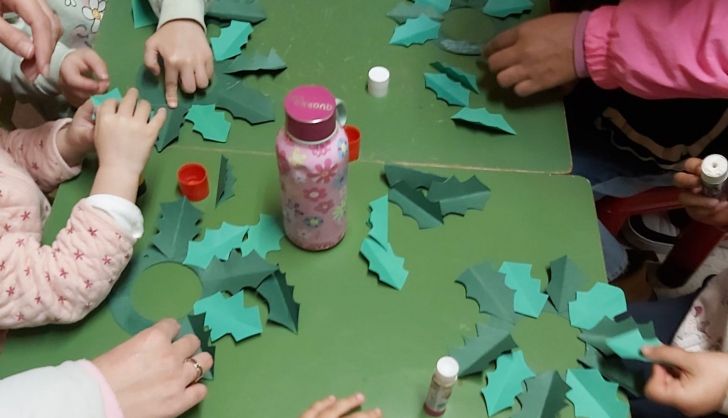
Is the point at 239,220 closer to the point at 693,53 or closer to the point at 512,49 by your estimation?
the point at 512,49

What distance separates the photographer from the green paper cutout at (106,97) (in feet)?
2.98

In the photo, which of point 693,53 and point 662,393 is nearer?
point 662,393

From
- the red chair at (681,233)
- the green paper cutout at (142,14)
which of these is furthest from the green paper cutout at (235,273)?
the red chair at (681,233)

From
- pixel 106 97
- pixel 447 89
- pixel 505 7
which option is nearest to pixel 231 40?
pixel 106 97

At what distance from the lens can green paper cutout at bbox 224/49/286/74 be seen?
38.0 inches

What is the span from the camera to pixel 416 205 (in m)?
0.85

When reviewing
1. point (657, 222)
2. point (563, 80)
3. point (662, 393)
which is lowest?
point (657, 222)

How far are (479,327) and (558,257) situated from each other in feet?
0.46

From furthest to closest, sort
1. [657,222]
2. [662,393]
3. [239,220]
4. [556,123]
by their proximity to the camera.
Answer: [657,222] → [556,123] → [239,220] → [662,393]

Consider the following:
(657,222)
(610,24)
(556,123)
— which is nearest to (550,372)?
(556,123)

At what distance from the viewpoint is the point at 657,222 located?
1.30 m

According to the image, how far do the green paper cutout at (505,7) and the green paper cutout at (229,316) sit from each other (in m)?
0.60

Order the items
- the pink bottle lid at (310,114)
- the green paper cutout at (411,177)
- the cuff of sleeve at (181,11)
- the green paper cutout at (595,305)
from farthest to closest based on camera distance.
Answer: the cuff of sleeve at (181,11)
the green paper cutout at (411,177)
the green paper cutout at (595,305)
the pink bottle lid at (310,114)

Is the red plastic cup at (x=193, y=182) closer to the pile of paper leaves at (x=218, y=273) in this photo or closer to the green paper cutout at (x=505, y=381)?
the pile of paper leaves at (x=218, y=273)
